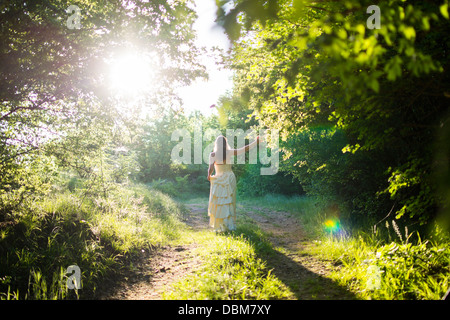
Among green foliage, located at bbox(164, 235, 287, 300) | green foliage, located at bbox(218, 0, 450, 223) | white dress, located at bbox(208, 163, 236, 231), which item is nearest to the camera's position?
green foliage, located at bbox(218, 0, 450, 223)

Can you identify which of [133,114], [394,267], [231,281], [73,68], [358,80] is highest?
Answer: [73,68]

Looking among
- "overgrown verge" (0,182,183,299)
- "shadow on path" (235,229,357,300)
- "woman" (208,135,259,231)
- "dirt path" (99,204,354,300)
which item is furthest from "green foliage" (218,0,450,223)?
"overgrown verge" (0,182,183,299)

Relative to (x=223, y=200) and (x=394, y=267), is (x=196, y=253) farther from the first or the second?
(x=394, y=267)

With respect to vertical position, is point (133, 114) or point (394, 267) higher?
point (133, 114)

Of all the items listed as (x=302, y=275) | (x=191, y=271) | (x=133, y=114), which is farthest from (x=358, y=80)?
(x=133, y=114)

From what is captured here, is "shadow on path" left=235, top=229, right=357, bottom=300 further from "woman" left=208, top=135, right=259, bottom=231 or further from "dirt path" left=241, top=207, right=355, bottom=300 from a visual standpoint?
"woman" left=208, top=135, right=259, bottom=231

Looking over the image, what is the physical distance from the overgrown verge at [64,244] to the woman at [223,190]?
5.48ft

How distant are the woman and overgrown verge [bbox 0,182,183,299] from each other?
1671 mm

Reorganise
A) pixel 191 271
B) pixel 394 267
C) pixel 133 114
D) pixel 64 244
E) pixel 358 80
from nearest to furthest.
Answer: pixel 358 80
pixel 394 267
pixel 64 244
pixel 191 271
pixel 133 114

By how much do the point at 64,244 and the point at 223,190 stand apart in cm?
410

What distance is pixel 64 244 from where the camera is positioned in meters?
4.34

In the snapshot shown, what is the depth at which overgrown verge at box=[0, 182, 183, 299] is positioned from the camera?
11.4 feet

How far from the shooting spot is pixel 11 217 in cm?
455

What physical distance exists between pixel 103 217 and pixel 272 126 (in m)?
4.22
